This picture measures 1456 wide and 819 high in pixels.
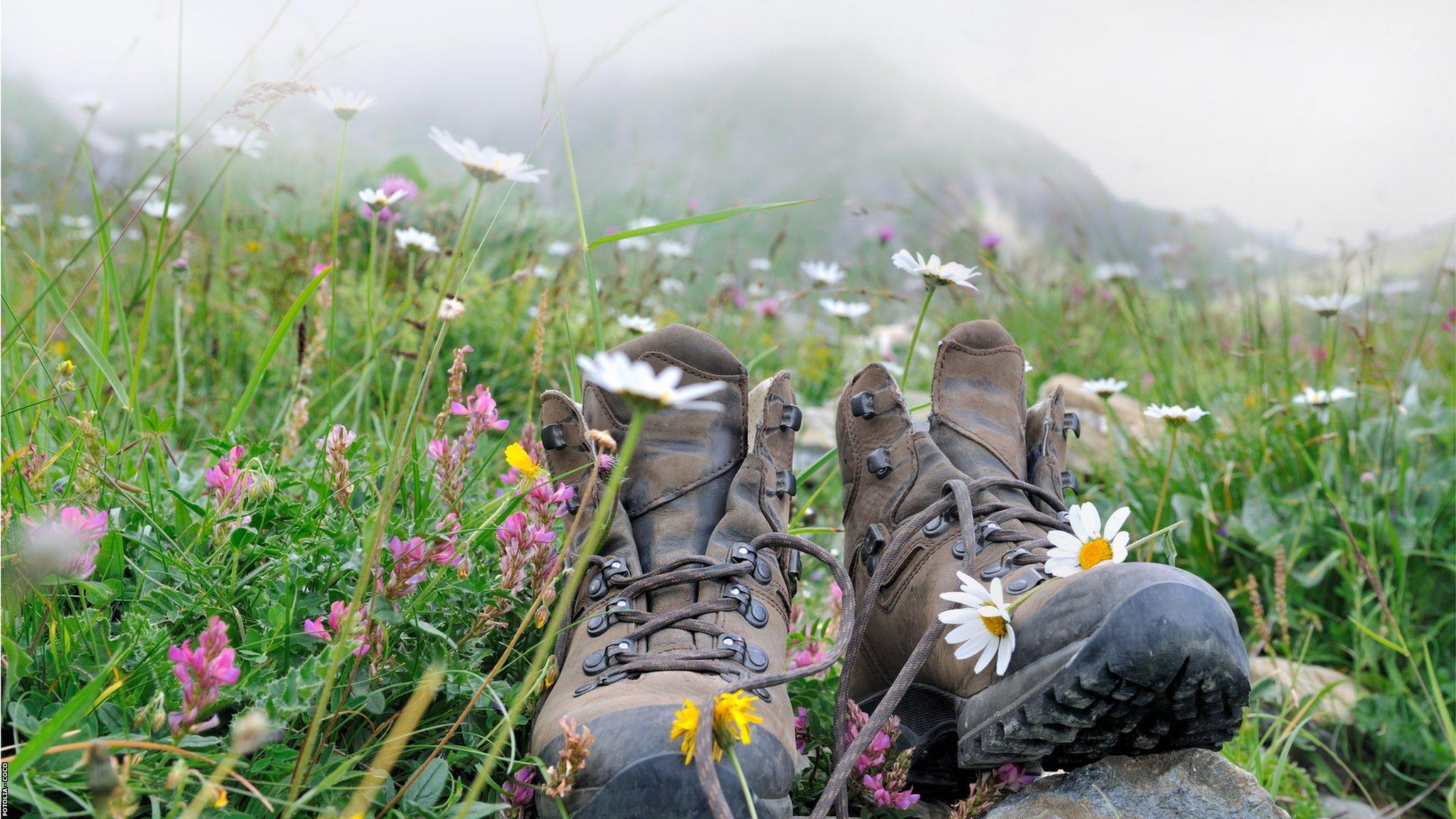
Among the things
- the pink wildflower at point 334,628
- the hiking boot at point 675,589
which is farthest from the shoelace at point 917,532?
the pink wildflower at point 334,628

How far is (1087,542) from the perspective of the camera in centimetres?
159

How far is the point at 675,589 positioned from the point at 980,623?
0.50 meters

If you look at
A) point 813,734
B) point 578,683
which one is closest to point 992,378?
point 813,734

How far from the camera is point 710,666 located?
57.9 inches

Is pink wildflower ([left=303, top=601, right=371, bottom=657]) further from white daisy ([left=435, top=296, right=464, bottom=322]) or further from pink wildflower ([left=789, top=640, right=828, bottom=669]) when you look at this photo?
pink wildflower ([left=789, top=640, right=828, bottom=669])

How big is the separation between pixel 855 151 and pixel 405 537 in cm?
2028

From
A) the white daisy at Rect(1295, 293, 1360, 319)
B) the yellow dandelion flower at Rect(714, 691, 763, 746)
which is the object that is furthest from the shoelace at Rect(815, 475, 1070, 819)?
the white daisy at Rect(1295, 293, 1360, 319)

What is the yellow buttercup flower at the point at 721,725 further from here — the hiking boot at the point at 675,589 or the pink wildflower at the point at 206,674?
the pink wildflower at the point at 206,674

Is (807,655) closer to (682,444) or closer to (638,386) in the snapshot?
(682,444)

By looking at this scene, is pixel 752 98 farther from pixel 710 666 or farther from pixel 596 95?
pixel 710 666

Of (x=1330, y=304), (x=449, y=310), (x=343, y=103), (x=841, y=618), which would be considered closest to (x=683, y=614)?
(x=841, y=618)

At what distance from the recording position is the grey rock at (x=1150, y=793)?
155 centimetres

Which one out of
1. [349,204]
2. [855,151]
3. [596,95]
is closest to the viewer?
[349,204]

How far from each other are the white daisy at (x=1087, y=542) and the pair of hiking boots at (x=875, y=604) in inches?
1.8
